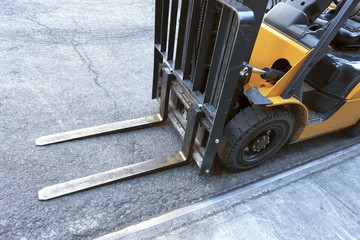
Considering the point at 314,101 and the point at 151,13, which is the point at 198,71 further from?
the point at 151,13

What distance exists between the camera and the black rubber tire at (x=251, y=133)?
84.2 inches

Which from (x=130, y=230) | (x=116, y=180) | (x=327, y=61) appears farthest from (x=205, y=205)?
(x=327, y=61)

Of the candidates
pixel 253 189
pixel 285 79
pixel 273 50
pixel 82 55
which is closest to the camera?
pixel 285 79

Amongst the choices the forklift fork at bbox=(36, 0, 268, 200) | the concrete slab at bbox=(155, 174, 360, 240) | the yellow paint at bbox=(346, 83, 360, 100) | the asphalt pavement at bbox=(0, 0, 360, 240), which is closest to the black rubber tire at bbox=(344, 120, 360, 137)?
the asphalt pavement at bbox=(0, 0, 360, 240)

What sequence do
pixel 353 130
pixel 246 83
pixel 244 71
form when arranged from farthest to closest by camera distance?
pixel 353 130 < pixel 246 83 < pixel 244 71

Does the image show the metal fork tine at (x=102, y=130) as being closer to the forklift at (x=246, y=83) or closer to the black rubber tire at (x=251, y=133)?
the forklift at (x=246, y=83)

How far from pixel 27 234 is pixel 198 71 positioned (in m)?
1.73

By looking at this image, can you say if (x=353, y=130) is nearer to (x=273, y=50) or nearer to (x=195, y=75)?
(x=273, y=50)

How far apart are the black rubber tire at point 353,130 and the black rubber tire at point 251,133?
3.82ft

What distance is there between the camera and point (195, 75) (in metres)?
2.10

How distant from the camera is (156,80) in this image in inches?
113

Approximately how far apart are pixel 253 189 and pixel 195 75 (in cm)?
119

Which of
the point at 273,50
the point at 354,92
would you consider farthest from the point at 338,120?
the point at 273,50

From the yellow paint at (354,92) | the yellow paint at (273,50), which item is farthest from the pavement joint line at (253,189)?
the yellow paint at (273,50)
